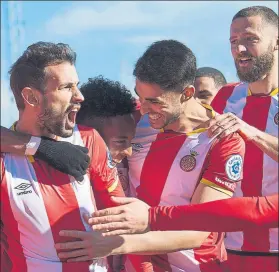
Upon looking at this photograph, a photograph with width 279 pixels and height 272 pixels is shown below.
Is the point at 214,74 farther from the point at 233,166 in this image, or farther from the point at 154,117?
the point at 233,166

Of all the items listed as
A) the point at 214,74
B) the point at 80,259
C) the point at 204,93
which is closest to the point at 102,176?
the point at 80,259

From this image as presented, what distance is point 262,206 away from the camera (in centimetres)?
276

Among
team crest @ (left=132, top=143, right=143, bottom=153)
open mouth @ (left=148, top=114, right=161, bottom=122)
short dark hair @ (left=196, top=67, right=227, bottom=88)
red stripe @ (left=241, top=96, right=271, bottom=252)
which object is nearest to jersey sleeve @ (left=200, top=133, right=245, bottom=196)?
open mouth @ (left=148, top=114, right=161, bottom=122)

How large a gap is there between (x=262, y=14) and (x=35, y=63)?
2305mm

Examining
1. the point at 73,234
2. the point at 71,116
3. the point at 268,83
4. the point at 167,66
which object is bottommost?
the point at 73,234

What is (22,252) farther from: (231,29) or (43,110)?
(231,29)

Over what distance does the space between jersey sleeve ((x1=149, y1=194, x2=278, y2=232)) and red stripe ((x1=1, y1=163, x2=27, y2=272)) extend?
25.7 inches

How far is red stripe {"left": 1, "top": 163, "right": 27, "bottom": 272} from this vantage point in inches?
110

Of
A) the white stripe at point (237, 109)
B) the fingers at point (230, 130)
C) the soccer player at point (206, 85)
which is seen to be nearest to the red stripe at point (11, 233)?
the fingers at point (230, 130)

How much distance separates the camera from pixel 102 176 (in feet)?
9.86

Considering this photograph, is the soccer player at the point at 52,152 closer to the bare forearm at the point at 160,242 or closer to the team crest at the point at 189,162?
the bare forearm at the point at 160,242

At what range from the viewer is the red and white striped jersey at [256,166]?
419 cm

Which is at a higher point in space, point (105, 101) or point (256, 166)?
point (105, 101)

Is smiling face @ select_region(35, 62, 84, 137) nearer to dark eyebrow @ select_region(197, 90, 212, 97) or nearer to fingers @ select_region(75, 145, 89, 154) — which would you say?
fingers @ select_region(75, 145, 89, 154)
